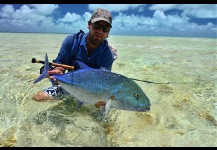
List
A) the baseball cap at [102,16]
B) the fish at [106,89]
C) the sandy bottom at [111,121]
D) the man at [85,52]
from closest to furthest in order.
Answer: the fish at [106,89]
the sandy bottom at [111,121]
the baseball cap at [102,16]
the man at [85,52]

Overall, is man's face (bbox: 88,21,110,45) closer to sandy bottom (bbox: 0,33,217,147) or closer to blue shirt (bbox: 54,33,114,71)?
blue shirt (bbox: 54,33,114,71)

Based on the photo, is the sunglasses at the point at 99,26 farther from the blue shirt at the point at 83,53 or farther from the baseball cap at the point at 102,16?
the blue shirt at the point at 83,53

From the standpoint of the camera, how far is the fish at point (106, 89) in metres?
2.35

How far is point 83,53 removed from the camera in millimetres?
3438

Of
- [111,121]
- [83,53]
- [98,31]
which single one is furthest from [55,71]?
[111,121]

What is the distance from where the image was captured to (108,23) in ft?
10.2

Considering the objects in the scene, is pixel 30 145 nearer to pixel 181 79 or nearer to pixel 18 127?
pixel 18 127

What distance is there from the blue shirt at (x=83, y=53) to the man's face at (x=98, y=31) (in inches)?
8.2

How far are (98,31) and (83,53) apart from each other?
47cm

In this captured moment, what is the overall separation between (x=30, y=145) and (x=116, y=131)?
0.98m

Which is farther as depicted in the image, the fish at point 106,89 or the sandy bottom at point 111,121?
the sandy bottom at point 111,121

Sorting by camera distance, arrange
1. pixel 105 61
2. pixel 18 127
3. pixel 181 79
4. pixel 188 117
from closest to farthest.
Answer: pixel 18 127, pixel 188 117, pixel 105 61, pixel 181 79

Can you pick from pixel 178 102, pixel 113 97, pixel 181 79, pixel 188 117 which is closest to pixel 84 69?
pixel 113 97

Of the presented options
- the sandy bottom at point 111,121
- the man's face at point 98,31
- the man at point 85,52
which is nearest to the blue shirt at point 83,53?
the man at point 85,52
